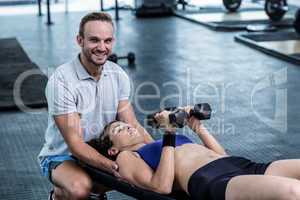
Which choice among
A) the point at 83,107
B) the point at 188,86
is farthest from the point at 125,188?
the point at 188,86

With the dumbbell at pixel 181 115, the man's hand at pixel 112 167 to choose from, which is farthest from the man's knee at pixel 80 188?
the dumbbell at pixel 181 115

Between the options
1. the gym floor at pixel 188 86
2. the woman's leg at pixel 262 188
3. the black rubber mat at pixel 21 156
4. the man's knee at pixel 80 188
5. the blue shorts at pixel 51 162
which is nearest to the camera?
the woman's leg at pixel 262 188

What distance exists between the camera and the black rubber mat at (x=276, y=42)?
5309 mm

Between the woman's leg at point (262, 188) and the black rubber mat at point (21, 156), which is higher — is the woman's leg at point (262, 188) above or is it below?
above

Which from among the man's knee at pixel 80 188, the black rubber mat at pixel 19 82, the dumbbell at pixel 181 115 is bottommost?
the black rubber mat at pixel 19 82

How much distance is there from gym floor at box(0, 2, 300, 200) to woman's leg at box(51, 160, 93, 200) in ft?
1.79

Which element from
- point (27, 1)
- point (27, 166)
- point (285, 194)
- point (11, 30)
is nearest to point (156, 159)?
point (285, 194)

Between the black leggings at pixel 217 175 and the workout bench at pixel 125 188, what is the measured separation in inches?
2.6

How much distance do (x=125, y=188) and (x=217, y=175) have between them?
0.29 m

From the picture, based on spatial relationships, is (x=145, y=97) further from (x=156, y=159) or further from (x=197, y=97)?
(x=156, y=159)

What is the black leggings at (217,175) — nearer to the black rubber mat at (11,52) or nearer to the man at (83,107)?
the man at (83,107)

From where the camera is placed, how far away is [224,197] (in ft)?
5.66

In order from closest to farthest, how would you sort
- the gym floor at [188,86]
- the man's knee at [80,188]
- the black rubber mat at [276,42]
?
1. the man's knee at [80,188]
2. the gym floor at [188,86]
3. the black rubber mat at [276,42]

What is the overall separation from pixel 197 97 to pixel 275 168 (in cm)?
232
